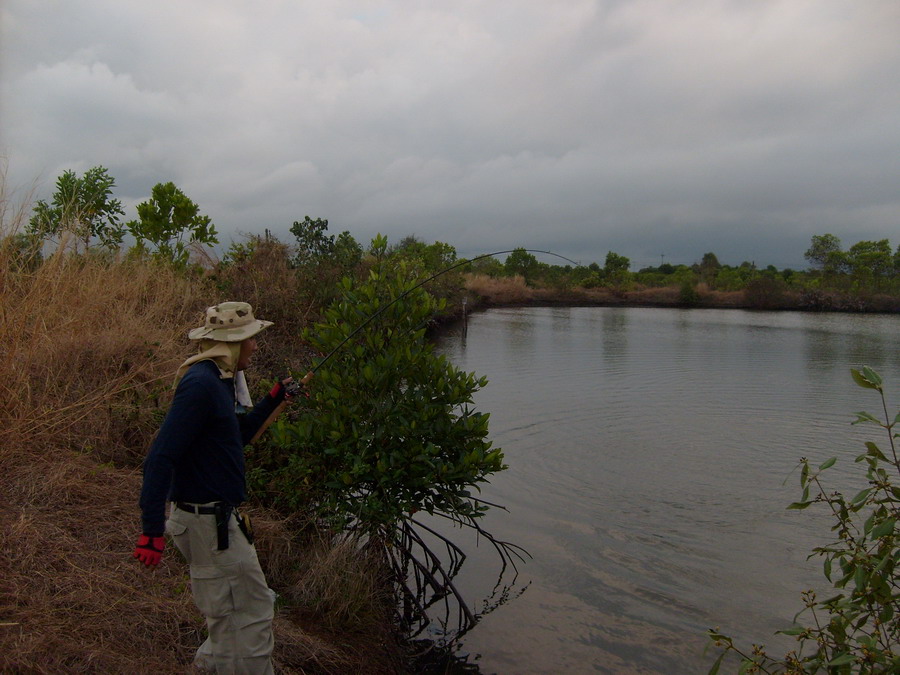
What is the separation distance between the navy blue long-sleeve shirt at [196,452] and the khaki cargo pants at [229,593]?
147mm

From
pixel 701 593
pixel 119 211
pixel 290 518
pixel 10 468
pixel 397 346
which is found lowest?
pixel 701 593

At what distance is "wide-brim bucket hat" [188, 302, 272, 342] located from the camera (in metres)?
3.66

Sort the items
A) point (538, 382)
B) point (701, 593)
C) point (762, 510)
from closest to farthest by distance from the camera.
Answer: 1. point (701, 593)
2. point (762, 510)
3. point (538, 382)

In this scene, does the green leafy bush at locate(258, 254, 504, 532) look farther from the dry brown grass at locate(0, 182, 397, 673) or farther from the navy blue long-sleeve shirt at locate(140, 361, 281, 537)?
the navy blue long-sleeve shirt at locate(140, 361, 281, 537)

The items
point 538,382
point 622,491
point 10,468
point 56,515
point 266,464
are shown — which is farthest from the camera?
point 538,382

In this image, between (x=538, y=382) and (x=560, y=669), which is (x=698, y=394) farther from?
(x=560, y=669)

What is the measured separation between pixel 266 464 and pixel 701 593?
468 cm

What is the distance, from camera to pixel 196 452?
352cm

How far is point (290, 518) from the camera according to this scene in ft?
19.7

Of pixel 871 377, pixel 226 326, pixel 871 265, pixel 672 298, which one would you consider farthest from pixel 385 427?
pixel 871 265

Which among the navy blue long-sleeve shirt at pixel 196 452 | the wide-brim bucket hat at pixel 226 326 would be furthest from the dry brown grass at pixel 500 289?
the navy blue long-sleeve shirt at pixel 196 452

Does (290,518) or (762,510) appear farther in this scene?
(762,510)

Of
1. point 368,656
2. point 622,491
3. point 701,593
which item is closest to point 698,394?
point 622,491

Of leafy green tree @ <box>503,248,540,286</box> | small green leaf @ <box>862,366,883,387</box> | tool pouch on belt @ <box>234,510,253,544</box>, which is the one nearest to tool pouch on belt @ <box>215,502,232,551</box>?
tool pouch on belt @ <box>234,510,253,544</box>
